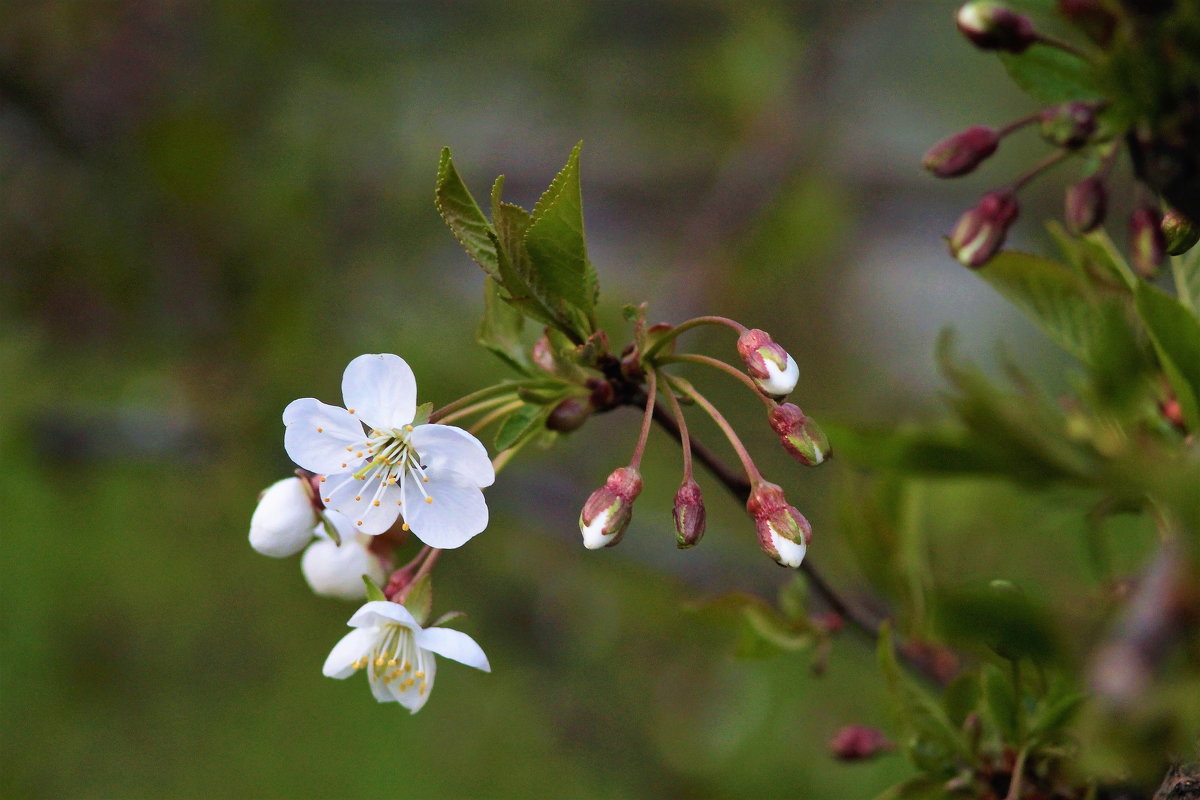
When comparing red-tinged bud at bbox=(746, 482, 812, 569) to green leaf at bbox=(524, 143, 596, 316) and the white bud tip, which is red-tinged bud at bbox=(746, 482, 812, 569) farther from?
green leaf at bbox=(524, 143, 596, 316)

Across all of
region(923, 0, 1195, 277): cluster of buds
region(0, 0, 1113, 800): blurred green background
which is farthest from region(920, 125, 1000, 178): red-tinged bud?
region(0, 0, 1113, 800): blurred green background

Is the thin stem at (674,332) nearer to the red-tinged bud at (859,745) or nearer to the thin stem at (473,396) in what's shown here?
the thin stem at (473,396)

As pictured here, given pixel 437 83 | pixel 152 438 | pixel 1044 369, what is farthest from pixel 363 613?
pixel 1044 369

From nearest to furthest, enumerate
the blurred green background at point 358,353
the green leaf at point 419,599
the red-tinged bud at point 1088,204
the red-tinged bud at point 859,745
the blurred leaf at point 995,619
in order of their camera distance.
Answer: the blurred leaf at point 995,619
the red-tinged bud at point 1088,204
the green leaf at point 419,599
the red-tinged bud at point 859,745
the blurred green background at point 358,353

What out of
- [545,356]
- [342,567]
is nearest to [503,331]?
[545,356]

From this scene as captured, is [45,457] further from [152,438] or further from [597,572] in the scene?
[597,572]

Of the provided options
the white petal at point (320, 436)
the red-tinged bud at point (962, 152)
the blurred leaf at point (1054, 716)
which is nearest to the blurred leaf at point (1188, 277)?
the red-tinged bud at point (962, 152)
